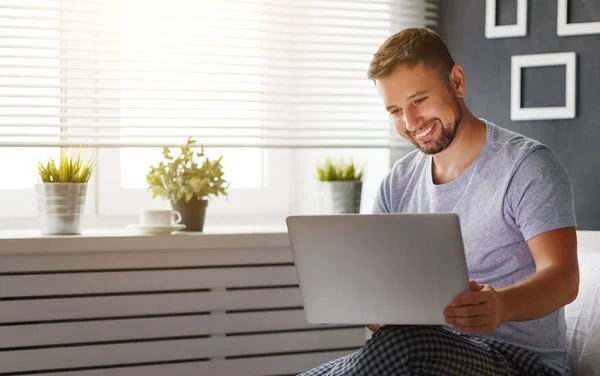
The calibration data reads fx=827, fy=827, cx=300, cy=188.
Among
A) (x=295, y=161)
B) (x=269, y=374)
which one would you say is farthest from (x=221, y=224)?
(x=269, y=374)

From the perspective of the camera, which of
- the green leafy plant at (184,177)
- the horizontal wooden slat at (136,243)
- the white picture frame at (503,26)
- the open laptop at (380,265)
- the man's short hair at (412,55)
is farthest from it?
the white picture frame at (503,26)

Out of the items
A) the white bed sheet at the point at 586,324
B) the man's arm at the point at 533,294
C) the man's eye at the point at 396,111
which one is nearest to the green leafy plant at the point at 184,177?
the man's eye at the point at 396,111

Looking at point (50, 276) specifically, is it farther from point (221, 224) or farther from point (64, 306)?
point (221, 224)

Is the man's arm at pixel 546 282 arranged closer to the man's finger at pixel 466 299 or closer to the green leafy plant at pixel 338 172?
the man's finger at pixel 466 299

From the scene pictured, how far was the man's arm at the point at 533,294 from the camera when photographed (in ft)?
4.96

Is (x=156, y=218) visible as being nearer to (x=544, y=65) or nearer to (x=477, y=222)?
(x=477, y=222)

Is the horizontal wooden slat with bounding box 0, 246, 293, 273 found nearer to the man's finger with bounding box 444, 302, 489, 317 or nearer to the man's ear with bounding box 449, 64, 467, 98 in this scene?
the man's ear with bounding box 449, 64, 467, 98

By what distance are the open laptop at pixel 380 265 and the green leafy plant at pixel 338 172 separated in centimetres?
152

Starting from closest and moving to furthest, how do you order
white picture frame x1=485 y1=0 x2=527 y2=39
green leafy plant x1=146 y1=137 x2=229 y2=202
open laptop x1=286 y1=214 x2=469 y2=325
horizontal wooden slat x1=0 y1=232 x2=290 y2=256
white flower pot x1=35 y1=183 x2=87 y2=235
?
open laptop x1=286 y1=214 x2=469 y2=325 < horizontal wooden slat x1=0 y1=232 x2=290 y2=256 < white flower pot x1=35 y1=183 x2=87 y2=235 < green leafy plant x1=146 y1=137 x2=229 y2=202 < white picture frame x1=485 y1=0 x2=527 y2=39

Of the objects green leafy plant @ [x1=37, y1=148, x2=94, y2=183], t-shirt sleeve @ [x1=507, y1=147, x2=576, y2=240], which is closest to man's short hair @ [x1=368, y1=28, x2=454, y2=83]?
t-shirt sleeve @ [x1=507, y1=147, x2=576, y2=240]

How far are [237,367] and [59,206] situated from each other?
79cm

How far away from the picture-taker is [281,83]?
3.14m

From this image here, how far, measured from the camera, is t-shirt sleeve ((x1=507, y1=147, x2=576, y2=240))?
175 cm

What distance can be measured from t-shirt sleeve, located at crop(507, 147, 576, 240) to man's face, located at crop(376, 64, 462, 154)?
23 centimetres
